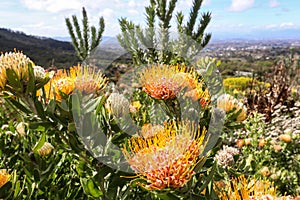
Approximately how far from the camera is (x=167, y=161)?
92 centimetres

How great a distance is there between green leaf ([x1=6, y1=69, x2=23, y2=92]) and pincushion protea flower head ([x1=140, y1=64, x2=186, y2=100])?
0.50m

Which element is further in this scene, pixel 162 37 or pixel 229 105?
pixel 162 37

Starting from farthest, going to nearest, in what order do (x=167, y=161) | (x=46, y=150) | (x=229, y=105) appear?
(x=46, y=150)
(x=229, y=105)
(x=167, y=161)

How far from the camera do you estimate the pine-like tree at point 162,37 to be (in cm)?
315

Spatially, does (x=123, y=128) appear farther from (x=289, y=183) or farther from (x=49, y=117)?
(x=289, y=183)

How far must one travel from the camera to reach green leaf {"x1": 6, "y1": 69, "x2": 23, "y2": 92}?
0.93 m

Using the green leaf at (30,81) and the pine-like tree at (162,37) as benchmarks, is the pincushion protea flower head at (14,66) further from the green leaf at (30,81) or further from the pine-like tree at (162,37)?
the pine-like tree at (162,37)

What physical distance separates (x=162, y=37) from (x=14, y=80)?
8.87ft

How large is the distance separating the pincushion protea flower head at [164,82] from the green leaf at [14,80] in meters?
0.50

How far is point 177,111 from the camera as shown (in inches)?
51.6

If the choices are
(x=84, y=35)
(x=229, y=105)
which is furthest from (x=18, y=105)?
(x=84, y=35)

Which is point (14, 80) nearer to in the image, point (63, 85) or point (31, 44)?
point (63, 85)

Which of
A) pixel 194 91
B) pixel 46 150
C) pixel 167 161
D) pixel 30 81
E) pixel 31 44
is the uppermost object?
pixel 30 81

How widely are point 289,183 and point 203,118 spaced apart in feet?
8.18
